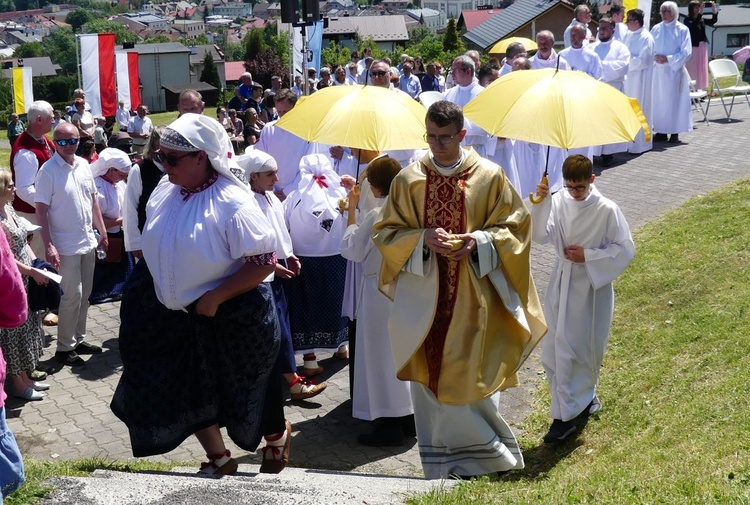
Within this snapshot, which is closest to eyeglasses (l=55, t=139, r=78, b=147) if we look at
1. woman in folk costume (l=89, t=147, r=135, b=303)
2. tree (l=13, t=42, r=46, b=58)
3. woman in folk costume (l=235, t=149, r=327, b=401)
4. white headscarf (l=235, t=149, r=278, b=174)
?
woman in folk costume (l=89, t=147, r=135, b=303)

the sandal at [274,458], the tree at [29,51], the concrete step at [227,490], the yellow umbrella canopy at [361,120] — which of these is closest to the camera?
the concrete step at [227,490]

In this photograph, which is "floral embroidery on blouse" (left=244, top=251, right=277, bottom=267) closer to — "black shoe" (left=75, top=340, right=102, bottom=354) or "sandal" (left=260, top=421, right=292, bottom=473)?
"sandal" (left=260, top=421, right=292, bottom=473)

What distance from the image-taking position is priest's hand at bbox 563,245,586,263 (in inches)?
234

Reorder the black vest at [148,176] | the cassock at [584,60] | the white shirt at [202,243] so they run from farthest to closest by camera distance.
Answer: the cassock at [584,60] < the black vest at [148,176] < the white shirt at [202,243]

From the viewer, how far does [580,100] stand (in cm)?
619

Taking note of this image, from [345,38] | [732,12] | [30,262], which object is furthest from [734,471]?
[345,38]

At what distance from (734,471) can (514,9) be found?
51.5 m

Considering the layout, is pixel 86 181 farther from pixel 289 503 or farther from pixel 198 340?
pixel 289 503

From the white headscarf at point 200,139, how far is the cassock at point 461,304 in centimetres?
98

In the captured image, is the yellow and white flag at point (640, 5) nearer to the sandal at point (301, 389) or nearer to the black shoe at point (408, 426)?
the sandal at point (301, 389)

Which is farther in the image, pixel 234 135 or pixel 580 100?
pixel 234 135

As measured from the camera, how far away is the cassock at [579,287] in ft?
19.5

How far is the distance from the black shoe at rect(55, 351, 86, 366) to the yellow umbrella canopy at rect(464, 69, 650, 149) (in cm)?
384

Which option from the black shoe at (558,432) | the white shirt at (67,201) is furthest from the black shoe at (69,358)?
the black shoe at (558,432)
